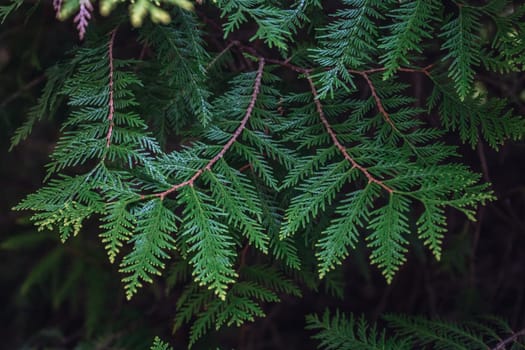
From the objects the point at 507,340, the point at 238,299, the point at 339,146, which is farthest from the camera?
the point at 507,340

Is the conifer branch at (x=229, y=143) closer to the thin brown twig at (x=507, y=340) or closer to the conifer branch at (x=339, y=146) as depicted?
the conifer branch at (x=339, y=146)

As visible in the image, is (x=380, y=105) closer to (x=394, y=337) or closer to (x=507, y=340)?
(x=394, y=337)

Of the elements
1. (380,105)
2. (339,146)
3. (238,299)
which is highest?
(380,105)

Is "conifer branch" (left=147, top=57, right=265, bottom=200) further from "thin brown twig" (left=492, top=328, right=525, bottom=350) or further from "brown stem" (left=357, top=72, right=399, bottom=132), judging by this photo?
"thin brown twig" (left=492, top=328, right=525, bottom=350)

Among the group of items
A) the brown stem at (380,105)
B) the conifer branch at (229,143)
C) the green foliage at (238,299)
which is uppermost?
the brown stem at (380,105)

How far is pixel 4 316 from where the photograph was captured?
3.05 metres

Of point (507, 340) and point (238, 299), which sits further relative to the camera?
point (507, 340)

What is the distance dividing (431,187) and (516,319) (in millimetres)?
1235

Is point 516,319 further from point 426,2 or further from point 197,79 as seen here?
point 197,79

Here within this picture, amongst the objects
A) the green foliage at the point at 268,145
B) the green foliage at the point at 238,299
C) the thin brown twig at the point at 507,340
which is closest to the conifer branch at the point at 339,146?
the green foliage at the point at 268,145

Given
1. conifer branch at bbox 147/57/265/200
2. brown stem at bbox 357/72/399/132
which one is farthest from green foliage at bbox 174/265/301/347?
brown stem at bbox 357/72/399/132

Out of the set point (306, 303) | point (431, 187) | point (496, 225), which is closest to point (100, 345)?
point (306, 303)

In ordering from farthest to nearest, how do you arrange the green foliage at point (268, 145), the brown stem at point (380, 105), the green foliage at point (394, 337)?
the green foliage at point (394, 337) → the brown stem at point (380, 105) → the green foliage at point (268, 145)

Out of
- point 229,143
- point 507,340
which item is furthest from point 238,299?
point 507,340
